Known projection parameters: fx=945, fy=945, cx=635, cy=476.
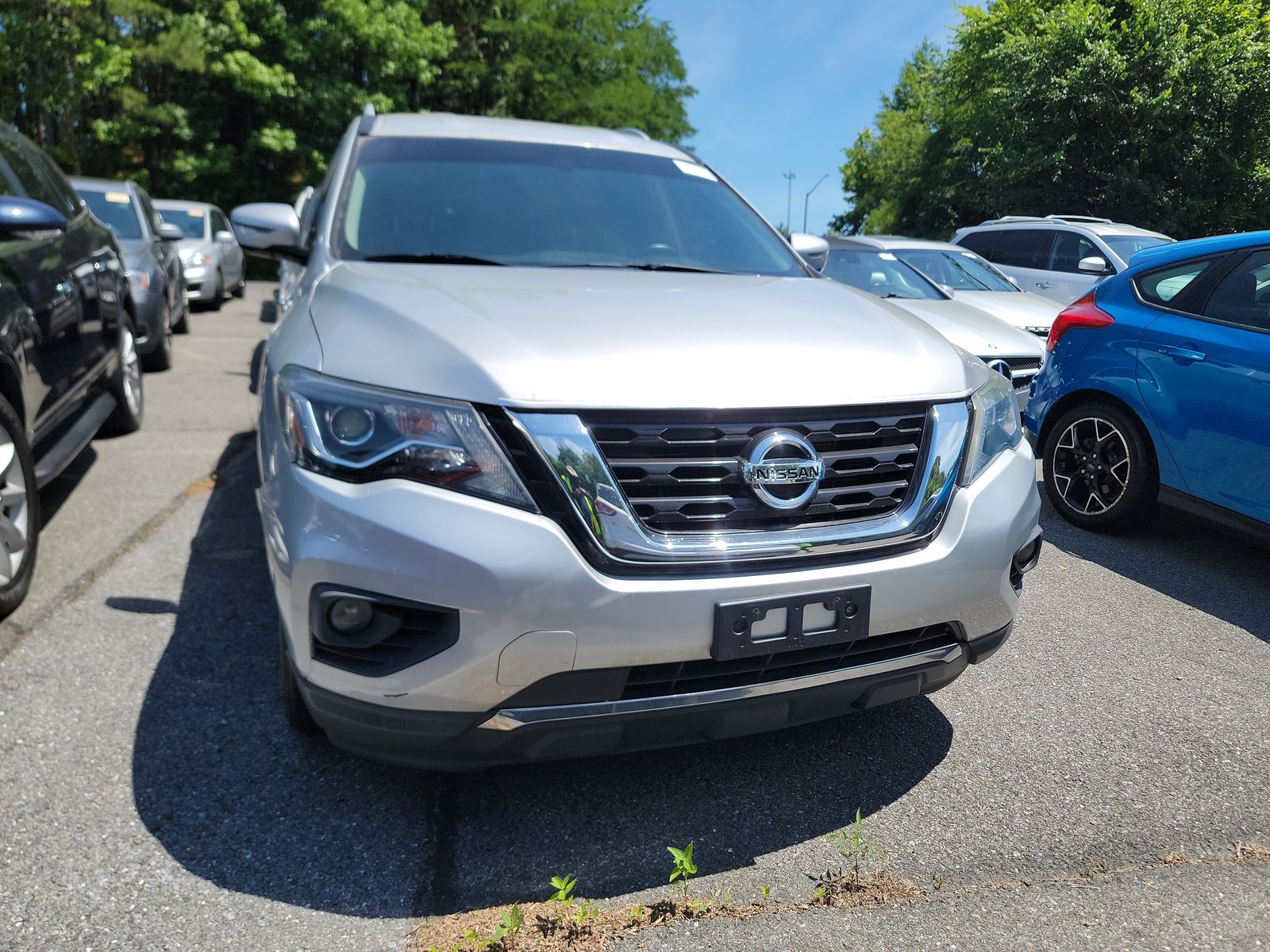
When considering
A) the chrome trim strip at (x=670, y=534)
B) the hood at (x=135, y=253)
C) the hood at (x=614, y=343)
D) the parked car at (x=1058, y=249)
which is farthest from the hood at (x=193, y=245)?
the chrome trim strip at (x=670, y=534)

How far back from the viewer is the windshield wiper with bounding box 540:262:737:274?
2.98 metres

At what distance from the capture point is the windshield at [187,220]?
13.4m

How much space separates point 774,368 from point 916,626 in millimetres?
689

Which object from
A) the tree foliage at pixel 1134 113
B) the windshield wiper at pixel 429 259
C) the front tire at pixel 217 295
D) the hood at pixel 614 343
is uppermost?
the tree foliage at pixel 1134 113

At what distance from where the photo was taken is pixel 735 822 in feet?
7.68

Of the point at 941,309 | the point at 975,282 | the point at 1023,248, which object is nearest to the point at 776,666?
the point at 941,309

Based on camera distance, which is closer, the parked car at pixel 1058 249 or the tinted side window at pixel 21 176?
the tinted side window at pixel 21 176

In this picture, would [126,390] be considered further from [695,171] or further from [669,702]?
→ [669,702]

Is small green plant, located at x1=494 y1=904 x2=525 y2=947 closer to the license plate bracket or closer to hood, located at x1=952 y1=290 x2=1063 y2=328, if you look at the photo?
the license plate bracket

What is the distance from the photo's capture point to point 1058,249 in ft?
35.2

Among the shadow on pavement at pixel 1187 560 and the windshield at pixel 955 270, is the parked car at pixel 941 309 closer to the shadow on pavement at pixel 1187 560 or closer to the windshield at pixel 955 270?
the windshield at pixel 955 270

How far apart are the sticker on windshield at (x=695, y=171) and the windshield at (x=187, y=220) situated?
38.1 ft

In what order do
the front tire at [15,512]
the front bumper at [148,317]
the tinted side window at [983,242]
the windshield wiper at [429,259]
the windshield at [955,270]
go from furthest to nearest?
the tinted side window at [983,242] < the windshield at [955,270] < the front bumper at [148,317] < the front tire at [15,512] < the windshield wiper at [429,259]

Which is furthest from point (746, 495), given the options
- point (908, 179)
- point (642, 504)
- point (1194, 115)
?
point (908, 179)
